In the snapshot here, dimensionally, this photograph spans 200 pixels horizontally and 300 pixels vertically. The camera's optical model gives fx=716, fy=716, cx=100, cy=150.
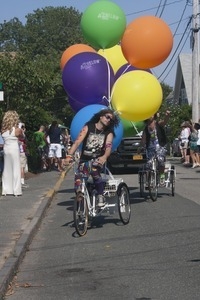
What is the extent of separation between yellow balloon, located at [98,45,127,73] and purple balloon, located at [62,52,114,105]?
1.03 m

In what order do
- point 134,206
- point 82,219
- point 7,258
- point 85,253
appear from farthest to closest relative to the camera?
point 134,206 → point 82,219 → point 85,253 → point 7,258

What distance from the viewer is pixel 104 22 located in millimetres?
13336

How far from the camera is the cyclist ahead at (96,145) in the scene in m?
10.9

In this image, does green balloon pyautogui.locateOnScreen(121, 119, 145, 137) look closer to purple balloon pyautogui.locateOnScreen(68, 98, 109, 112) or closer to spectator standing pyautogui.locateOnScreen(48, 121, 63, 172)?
purple balloon pyautogui.locateOnScreen(68, 98, 109, 112)

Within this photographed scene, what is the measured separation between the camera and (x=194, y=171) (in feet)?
81.9

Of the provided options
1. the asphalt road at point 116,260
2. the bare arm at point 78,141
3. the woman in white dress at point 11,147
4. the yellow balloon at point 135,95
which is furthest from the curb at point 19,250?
the yellow balloon at point 135,95

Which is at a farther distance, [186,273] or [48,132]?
[48,132]

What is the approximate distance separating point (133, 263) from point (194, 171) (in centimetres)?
1672

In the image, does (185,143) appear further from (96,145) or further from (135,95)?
(96,145)

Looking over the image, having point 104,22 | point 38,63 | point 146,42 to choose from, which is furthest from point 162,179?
point 38,63

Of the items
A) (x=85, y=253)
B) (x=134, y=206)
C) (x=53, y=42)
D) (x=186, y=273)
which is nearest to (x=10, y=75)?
(x=134, y=206)

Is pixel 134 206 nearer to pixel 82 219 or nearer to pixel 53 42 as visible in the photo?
pixel 82 219

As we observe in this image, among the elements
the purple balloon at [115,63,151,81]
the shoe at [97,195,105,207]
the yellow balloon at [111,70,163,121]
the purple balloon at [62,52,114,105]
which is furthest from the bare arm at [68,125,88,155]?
the purple balloon at [115,63,151,81]

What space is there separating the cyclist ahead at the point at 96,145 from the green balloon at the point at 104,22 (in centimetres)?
273
